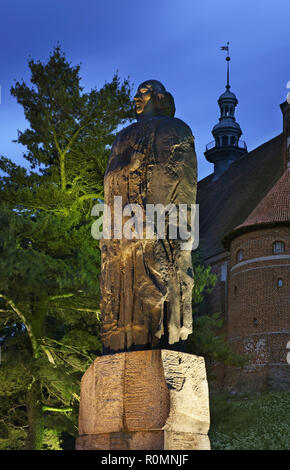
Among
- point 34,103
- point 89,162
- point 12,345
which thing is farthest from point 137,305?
point 34,103

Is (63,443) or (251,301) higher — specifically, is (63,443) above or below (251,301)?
below

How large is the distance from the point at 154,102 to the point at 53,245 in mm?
6924

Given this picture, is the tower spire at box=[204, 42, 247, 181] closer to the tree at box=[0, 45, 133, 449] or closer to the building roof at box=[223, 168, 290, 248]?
the building roof at box=[223, 168, 290, 248]

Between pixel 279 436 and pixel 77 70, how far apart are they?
39.0 feet

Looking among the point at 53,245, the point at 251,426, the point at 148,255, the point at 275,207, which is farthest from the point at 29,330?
the point at 275,207

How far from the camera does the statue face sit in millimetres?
5887

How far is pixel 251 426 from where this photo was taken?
2166 cm

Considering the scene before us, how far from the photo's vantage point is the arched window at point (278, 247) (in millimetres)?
29438

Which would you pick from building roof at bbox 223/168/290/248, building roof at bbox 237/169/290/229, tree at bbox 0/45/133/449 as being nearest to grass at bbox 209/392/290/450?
tree at bbox 0/45/133/449

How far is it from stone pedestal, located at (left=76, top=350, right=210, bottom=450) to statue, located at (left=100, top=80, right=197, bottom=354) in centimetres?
23

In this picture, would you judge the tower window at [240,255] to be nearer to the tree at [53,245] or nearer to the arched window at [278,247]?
the arched window at [278,247]

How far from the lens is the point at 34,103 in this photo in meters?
16.0

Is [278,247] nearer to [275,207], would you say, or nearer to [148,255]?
[275,207]
